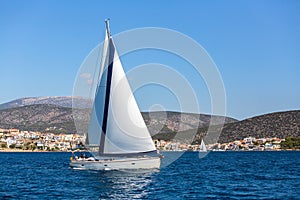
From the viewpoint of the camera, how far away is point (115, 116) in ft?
147

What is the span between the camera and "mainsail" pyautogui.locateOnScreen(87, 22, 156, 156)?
146 ft

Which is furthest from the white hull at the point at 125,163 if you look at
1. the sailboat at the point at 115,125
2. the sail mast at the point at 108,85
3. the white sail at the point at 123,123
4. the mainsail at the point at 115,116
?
the sail mast at the point at 108,85

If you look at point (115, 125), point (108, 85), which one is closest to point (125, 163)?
point (115, 125)

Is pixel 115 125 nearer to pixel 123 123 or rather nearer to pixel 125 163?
pixel 123 123

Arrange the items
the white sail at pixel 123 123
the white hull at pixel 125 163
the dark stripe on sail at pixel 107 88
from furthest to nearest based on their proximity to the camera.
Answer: the dark stripe on sail at pixel 107 88
the white hull at pixel 125 163
the white sail at pixel 123 123

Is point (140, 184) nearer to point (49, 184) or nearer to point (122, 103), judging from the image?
point (49, 184)

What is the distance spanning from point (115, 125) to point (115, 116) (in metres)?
0.86

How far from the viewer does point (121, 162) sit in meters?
44.8

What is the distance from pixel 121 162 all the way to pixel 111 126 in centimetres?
355

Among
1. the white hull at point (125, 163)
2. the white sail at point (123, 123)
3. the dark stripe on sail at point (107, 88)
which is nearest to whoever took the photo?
the white sail at point (123, 123)

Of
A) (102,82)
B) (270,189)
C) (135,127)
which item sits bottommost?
(270,189)

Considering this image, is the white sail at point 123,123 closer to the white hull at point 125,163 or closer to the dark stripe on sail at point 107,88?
the dark stripe on sail at point 107,88

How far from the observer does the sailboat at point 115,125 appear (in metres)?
44.6

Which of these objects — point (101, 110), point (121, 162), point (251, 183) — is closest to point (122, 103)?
point (101, 110)
